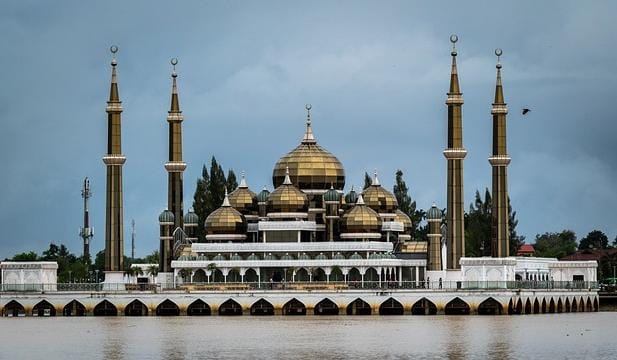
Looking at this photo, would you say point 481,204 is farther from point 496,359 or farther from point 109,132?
point 496,359

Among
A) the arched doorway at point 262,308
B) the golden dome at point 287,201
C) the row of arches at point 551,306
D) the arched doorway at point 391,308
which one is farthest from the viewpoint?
the golden dome at point 287,201

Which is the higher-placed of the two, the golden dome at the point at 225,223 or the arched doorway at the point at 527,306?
the golden dome at the point at 225,223

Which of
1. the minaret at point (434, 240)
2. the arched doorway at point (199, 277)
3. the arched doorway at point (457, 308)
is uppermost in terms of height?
the minaret at point (434, 240)

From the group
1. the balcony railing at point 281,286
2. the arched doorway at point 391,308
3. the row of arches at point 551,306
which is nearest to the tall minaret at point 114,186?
the balcony railing at point 281,286

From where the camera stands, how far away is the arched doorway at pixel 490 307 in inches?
4508

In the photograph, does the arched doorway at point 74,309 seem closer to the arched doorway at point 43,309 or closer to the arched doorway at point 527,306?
the arched doorway at point 43,309

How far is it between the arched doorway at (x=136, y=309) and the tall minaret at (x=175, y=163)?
12.0 metres

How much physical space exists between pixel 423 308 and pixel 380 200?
1644 cm

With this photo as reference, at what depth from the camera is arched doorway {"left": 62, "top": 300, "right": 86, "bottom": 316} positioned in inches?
4643

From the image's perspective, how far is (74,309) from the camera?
11875 cm

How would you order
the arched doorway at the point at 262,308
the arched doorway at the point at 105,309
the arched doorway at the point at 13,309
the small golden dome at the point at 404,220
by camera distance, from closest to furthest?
the arched doorway at the point at 262,308 → the arched doorway at the point at 105,309 → the arched doorway at the point at 13,309 → the small golden dome at the point at 404,220

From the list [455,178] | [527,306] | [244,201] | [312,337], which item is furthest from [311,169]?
[312,337]

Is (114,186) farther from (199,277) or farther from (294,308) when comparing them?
(294,308)

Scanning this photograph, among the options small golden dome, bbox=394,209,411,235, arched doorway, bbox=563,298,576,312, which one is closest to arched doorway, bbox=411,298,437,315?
arched doorway, bbox=563,298,576,312
